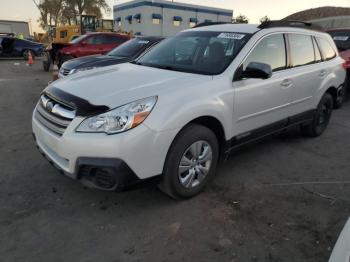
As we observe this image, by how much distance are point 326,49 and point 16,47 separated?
19.3m

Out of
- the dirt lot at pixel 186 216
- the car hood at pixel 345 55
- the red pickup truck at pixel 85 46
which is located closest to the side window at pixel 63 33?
the red pickup truck at pixel 85 46

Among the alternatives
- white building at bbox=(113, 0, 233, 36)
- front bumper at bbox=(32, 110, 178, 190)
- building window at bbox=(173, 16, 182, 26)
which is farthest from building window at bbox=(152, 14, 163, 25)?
front bumper at bbox=(32, 110, 178, 190)

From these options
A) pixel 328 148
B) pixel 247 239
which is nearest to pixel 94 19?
pixel 328 148

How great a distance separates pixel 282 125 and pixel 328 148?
1161 millimetres

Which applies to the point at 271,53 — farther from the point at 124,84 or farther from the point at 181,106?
the point at 124,84

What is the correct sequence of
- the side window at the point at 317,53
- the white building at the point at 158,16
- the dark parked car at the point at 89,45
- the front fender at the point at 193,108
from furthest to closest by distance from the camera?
the white building at the point at 158,16, the dark parked car at the point at 89,45, the side window at the point at 317,53, the front fender at the point at 193,108

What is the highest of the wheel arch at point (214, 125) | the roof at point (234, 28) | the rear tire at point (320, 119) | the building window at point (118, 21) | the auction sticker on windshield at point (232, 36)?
the building window at point (118, 21)

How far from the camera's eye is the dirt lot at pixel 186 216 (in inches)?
104

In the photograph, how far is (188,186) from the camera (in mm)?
3271

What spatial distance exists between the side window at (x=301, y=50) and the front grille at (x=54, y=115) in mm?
2968

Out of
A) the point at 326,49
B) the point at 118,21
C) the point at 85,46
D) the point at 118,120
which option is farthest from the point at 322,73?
the point at 118,21

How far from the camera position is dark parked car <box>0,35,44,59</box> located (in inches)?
762

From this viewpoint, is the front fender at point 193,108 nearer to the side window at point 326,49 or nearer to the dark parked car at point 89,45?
the side window at point 326,49

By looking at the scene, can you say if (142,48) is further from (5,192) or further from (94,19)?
(94,19)
